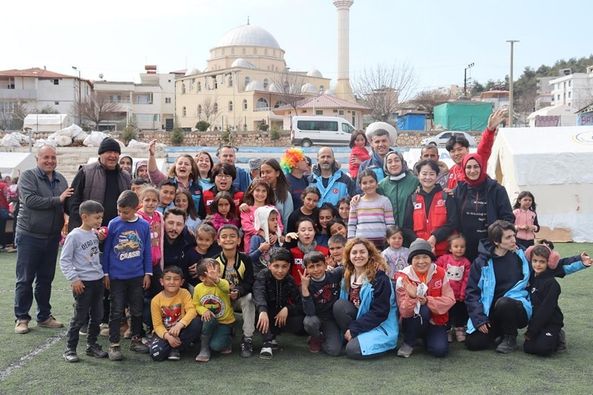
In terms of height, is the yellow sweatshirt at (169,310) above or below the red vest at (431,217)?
below

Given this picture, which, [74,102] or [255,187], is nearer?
[255,187]

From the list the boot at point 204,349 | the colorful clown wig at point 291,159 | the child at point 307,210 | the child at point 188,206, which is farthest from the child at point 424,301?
the child at point 188,206

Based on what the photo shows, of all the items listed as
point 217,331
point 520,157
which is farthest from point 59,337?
point 520,157

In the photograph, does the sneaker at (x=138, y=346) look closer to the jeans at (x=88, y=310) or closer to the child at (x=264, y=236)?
the jeans at (x=88, y=310)

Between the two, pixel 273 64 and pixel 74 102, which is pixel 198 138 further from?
pixel 273 64

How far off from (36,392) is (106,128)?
57.1 metres

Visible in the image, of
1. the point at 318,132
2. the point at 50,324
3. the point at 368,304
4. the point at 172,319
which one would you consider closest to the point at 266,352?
the point at 172,319

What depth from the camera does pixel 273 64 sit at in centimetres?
7019

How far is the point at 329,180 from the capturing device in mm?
6086

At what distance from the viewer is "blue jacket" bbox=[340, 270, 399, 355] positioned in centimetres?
484

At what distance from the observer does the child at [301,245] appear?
5.35 meters

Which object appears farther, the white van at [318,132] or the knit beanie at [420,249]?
the white van at [318,132]

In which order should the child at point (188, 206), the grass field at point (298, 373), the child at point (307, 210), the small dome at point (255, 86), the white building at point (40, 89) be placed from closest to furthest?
the grass field at point (298, 373) → the child at point (188, 206) → the child at point (307, 210) → the white building at point (40, 89) → the small dome at point (255, 86)

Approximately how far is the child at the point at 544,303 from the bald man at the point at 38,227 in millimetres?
4064
